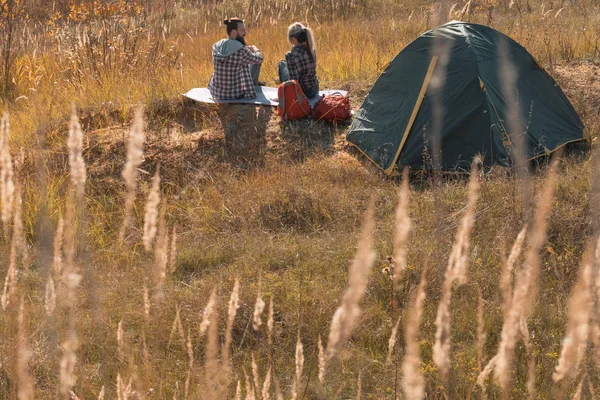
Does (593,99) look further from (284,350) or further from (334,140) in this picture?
(284,350)

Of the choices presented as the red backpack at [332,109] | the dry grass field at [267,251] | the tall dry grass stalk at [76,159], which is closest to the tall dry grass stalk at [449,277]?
the dry grass field at [267,251]

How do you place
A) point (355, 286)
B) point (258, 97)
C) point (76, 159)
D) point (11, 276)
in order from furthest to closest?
point (258, 97) → point (11, 276) → point (76, 159) → point (355, 286)

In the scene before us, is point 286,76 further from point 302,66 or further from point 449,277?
point 449,277

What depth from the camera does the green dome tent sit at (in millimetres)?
5598

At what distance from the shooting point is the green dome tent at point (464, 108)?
5.60 meters

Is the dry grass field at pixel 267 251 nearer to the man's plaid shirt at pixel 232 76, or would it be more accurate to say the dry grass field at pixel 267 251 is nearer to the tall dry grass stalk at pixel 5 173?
the tall dry grass stalk at pixel 5 173

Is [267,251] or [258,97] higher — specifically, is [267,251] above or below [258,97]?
below

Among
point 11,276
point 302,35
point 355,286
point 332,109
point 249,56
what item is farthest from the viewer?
point 249,56

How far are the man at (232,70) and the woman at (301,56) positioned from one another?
0.43 metres

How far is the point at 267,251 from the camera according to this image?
430 centimetres

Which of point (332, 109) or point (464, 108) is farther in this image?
point (332, 109)

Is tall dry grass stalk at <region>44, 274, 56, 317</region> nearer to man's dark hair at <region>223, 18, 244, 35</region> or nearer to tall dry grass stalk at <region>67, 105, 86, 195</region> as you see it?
tall dry grass stalk at <region>67, 105, 86, 195</region>

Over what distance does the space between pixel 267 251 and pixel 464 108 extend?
2400 mm

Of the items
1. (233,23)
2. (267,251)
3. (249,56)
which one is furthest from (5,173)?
(233,23)
